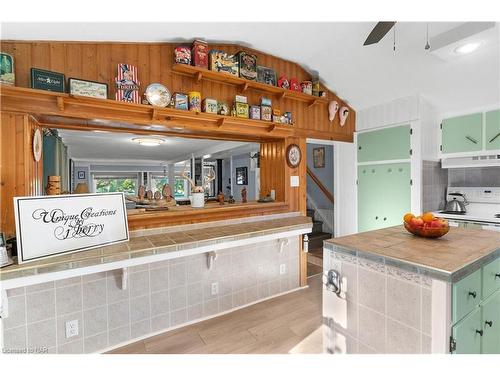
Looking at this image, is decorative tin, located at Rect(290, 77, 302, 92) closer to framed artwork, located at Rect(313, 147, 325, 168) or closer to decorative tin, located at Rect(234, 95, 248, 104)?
decorative tin, located at Rect(234, 95, 248, 104)

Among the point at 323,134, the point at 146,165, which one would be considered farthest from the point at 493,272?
the point at 146,165

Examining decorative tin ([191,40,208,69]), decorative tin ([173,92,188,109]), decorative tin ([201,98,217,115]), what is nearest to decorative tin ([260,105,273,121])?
decorative tin ([201,98,217,115])

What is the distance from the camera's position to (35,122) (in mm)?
1853

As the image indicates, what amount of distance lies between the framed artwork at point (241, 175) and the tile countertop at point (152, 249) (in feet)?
14.5

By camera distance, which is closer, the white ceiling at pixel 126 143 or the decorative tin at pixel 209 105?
the decorative tin at pixel 209 105

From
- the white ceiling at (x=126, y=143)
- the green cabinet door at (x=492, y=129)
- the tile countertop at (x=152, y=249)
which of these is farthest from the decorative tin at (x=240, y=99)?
the green cabinet door at (x=492, y=129)

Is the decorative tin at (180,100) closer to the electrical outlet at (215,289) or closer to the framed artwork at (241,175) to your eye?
the electrical outlet at (215,289)

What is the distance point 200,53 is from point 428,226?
2243 mm

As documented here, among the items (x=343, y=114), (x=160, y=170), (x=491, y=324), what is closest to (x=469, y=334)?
(x=491, y=324)

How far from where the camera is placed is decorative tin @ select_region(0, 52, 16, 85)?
61.7 inches

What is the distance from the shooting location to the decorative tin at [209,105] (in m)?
2.37
